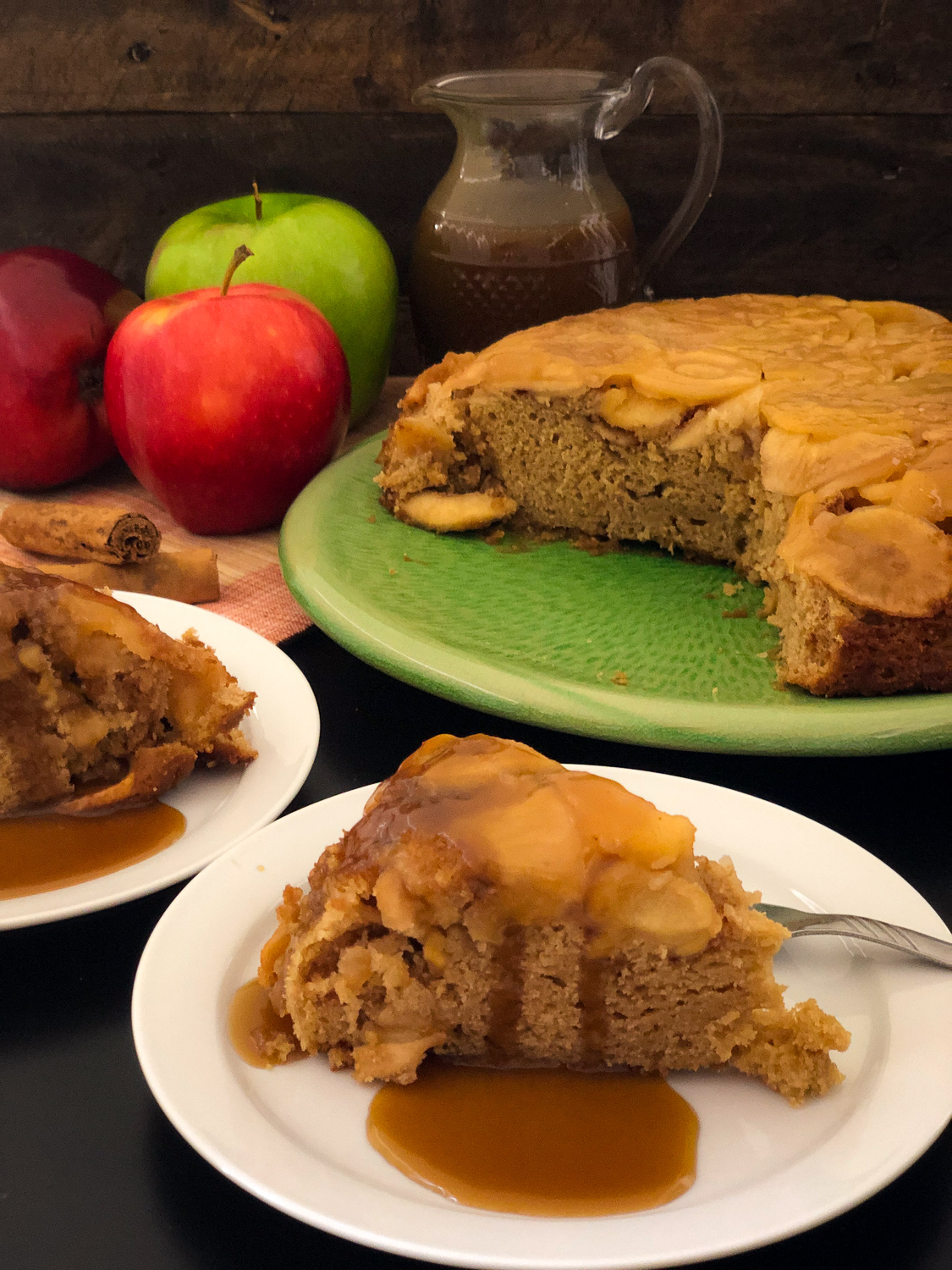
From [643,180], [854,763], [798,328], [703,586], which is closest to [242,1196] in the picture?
[854,763]

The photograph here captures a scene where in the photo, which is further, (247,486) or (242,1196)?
(247,486)

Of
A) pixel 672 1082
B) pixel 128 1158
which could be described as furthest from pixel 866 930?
pixel 128 1158

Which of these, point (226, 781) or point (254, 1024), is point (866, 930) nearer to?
point (254, 1024)

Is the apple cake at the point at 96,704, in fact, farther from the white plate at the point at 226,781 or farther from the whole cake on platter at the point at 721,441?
the whole cake on platter at the point at 721,441

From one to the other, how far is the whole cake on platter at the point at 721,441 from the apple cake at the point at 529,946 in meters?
Result: 0.68

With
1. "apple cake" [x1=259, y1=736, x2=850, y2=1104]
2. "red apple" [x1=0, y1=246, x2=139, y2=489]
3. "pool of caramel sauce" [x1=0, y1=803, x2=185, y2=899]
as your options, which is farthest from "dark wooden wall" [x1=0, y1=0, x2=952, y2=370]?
"apple cake" [x1=259, y1=736, x2=850, y2=1104]

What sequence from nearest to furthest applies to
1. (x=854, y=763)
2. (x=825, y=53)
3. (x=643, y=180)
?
(x=854, y=763) → (x=825, y=53) → (x=643, y=180)

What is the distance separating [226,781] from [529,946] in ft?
1.65

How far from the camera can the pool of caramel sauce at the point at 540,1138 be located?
0.88 metres

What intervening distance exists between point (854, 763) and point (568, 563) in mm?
653

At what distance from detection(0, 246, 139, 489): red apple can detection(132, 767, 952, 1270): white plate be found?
1.50 metres

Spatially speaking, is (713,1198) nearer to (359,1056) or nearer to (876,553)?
(359,1056)

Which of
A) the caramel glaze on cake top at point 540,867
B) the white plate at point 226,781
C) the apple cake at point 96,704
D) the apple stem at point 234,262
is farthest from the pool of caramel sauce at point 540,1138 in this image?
the apple stem at point 234,262

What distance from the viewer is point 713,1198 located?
858mm
